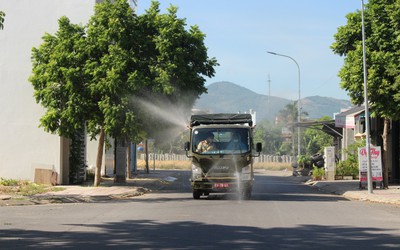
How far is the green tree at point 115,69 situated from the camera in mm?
29828

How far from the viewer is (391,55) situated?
2867 cm

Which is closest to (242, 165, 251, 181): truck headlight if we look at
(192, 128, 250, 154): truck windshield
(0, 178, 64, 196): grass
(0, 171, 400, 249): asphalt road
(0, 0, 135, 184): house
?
(192, 128, 250, 154): truck windshield

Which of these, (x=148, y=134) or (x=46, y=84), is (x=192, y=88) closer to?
(x=148, y=134)

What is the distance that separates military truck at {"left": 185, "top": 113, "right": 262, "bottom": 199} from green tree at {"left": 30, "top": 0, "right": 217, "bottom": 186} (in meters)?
5.21

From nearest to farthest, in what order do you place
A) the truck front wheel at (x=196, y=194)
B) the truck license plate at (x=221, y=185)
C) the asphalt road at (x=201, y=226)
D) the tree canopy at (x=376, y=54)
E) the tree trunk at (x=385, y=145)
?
the asphalt road at (x=201, y=226) < the truck license plate at (x=221, y=185) < the truck front wheel at (x=196, y=194) < the tree canopy at (x=376, y=54) < the tree trunk at (x=385, y=145)

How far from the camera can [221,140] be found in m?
24.7

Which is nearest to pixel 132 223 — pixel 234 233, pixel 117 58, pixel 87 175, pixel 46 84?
pixel 234 233

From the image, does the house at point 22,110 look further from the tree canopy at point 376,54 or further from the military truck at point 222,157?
the tree canopy at point 376,54

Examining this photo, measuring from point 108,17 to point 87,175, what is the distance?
12901 mm

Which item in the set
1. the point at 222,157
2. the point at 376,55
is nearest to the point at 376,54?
the point at 376,55

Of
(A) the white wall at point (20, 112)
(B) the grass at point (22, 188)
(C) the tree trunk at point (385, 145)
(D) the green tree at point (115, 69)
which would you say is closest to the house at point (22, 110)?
(A) the white wall at point (20, 112)

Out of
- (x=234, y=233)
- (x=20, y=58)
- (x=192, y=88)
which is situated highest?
(x=20, y=58)

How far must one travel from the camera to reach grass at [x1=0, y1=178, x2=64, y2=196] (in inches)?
1101

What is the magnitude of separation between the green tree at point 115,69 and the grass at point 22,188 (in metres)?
2.80
